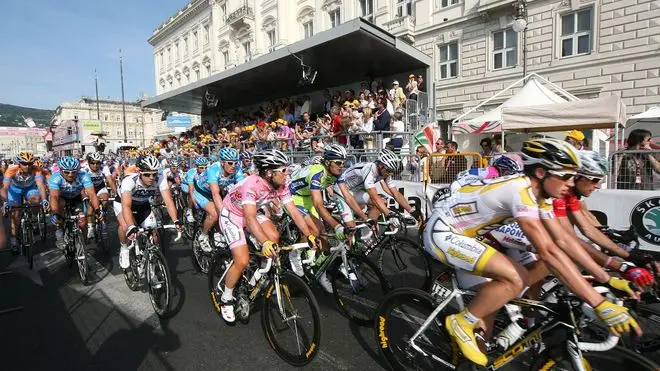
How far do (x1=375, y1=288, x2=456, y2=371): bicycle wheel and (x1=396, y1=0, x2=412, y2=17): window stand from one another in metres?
22.8

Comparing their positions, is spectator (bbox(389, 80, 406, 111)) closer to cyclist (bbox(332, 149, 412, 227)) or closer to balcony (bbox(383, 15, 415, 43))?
cyclist (bbox(332, 149, 412, 227))

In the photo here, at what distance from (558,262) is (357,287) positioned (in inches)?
93.0

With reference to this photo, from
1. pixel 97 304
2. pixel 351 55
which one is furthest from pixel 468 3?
pixel 97 304

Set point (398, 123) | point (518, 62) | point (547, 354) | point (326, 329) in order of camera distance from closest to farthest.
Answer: point (547, 354), point (326, 329), point (398, 123), point (518, 62)

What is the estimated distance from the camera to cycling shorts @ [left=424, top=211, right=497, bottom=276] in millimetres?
2557

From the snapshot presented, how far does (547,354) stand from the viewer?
2.26 metres

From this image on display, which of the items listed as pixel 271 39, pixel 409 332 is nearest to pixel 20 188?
pixel 409 332

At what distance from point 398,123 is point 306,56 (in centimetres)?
444

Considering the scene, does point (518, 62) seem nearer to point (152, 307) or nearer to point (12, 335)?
point (152, 307)

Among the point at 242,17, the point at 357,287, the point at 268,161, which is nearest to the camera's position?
the point at 268,161

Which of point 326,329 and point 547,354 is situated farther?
point 326,329

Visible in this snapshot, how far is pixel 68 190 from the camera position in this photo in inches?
263

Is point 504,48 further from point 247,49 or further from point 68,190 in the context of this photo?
point 247,49

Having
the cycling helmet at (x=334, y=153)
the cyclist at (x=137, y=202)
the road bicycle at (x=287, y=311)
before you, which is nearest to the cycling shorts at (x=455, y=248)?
the road bicycle at (x=287, y=311)
